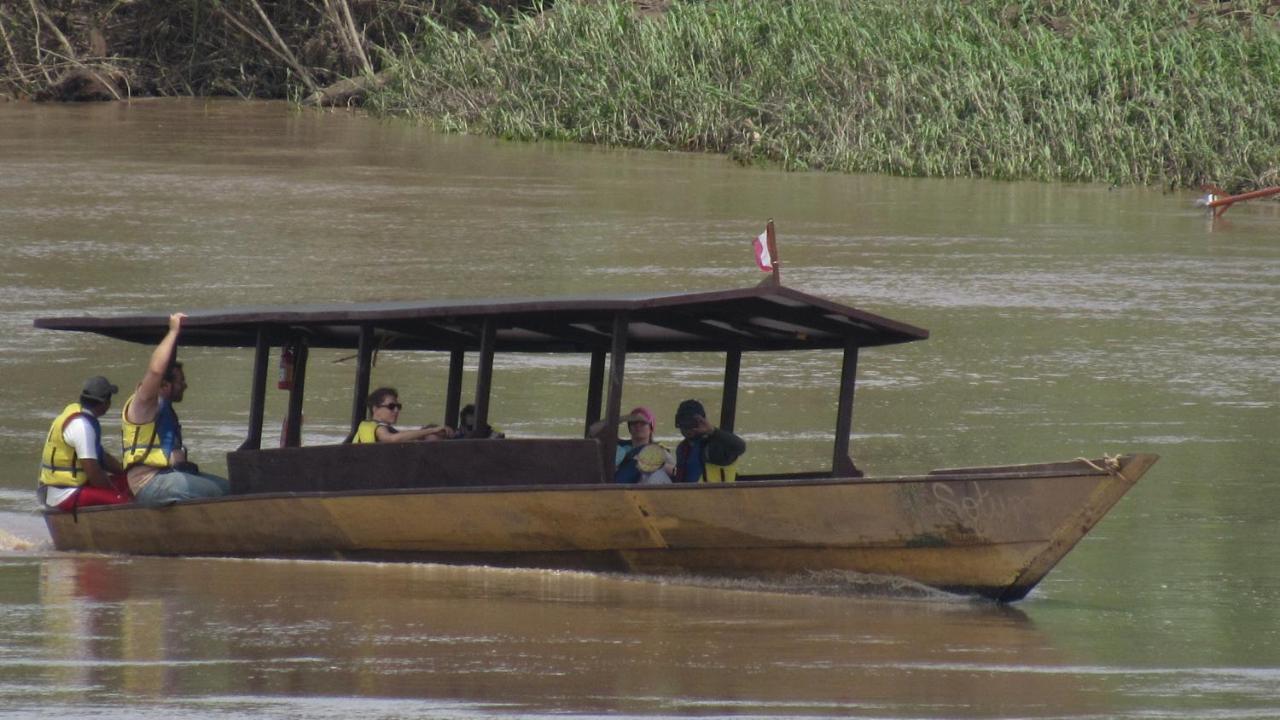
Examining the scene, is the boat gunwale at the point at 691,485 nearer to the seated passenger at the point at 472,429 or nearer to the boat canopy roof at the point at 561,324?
the seated passenger at the point at 472,429

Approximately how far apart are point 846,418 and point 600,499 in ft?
4.53

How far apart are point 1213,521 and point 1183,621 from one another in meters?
2.37

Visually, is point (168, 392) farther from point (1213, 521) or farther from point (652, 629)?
point (1213, 521)

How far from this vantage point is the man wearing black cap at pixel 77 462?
36.0 feet

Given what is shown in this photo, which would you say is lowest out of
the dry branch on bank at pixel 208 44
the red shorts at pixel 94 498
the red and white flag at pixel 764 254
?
the red shorts at pixel 94 498

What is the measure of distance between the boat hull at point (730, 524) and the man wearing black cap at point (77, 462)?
0.47 m

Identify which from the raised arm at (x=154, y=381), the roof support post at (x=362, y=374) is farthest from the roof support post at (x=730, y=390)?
the raised arm at (x=154, y=381)

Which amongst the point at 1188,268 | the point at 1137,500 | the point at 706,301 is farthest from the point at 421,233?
the point at 706,301

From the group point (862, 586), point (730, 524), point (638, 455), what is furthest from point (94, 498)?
point (862, 586)

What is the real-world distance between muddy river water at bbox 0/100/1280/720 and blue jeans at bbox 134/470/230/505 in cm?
35

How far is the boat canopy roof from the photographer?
981 cm

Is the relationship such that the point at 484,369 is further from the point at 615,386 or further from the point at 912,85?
the point at 912,85

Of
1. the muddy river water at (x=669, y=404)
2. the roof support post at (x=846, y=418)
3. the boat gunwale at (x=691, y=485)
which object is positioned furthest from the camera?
the roof support post at (x=846, y=418)

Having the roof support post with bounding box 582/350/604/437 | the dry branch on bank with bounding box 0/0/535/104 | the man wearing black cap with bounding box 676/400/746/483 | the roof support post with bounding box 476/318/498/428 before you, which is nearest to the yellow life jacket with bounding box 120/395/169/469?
the roof support post with bounding box 476/318/498/428
